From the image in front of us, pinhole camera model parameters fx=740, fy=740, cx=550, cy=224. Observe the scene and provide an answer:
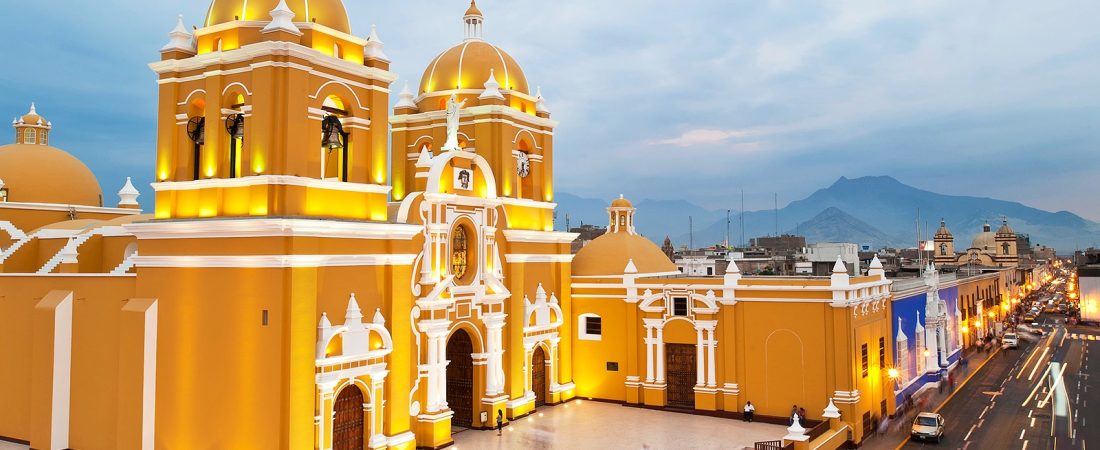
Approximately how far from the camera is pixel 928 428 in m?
24.3

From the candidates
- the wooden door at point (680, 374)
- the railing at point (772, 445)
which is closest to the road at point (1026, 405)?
the railing at point (772, 445)

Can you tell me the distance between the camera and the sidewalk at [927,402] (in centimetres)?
2411

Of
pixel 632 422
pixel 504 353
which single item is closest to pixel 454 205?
pixel 504 353

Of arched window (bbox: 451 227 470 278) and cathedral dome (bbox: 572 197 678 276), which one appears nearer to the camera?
arched window (bbox: 451 227 470 278)

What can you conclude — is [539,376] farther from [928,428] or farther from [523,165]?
[928,428]

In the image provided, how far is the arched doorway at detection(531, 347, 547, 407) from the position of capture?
2605cm

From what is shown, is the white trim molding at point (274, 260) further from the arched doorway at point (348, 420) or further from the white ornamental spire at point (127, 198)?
the white ornamental spire at point (127, 198)

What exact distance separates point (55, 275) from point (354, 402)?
9531 mm

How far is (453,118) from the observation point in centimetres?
2264

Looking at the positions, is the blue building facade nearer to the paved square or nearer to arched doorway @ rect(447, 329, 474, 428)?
the paved square

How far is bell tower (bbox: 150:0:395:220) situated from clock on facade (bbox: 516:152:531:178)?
7.96 metres

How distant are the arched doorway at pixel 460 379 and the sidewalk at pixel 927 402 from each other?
1264 centimetres

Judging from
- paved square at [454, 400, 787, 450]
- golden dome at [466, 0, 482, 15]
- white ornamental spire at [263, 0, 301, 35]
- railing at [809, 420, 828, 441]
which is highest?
golden dome at [466, 0, 482, 15]

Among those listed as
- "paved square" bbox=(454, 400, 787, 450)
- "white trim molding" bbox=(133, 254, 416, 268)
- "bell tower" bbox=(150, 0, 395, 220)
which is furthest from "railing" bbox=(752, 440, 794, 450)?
"bell tower" bbox=(150, 0, 395, 220)
